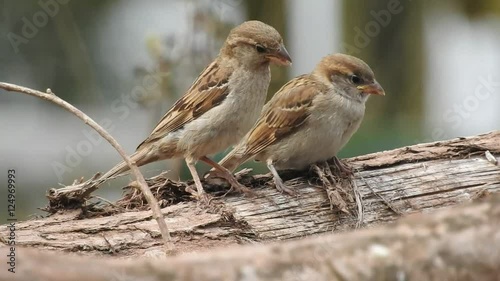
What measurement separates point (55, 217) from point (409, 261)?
2.80 m

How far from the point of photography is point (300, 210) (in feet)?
15.9

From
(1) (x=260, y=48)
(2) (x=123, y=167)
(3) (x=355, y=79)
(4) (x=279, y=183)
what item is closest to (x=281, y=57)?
(1) (x=260, y=48)

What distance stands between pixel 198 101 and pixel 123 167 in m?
0.64

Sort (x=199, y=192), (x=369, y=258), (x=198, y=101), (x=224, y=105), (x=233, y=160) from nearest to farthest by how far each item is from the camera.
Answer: (x=369, y=258), (x=199, y=192), (x=224, y=105), (x=198, y=101), (x=233, y=160)

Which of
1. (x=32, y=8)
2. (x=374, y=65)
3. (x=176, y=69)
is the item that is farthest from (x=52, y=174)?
(x=374, y=65)

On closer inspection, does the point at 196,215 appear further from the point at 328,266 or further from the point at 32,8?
the point at 32,8

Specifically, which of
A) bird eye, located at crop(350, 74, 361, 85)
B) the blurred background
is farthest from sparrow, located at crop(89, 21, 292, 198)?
the blurred background

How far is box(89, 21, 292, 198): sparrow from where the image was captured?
16.7 feet

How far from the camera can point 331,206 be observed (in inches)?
192

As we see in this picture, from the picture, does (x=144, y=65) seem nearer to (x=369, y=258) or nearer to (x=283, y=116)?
(x=283, y=116)

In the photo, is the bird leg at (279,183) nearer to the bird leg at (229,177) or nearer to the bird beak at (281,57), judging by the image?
the bird leg at (229,177)

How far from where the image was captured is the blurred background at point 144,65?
27.5 feet

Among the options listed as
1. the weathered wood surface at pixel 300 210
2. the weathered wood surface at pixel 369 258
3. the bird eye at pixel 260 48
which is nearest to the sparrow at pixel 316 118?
the weathered wood surface at pixel 300 210

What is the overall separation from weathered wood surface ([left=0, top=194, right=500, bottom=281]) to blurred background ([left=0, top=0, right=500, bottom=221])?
5.20 meters
